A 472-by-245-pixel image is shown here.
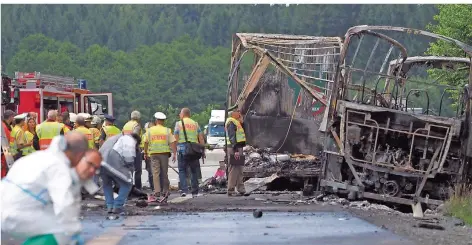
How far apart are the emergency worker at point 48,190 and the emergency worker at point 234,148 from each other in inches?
489

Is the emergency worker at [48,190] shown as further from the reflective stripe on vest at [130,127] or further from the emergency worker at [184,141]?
the emergency worker at [184,141]

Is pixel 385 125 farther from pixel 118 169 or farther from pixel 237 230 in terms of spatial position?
pixel 237 230

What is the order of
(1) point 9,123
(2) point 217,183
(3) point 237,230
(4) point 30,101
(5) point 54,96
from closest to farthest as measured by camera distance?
1. (3) point 237,230
2. (1) point 9,123
3. (2) point 217,183
4. (4) point 30,101
5. (5) point 54,96

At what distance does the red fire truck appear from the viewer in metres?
26.7

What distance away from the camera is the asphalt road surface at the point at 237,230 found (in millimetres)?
11808

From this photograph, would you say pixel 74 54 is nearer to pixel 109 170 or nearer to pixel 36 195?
pixel 109 170

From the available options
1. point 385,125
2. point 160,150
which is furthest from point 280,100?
point 385,125

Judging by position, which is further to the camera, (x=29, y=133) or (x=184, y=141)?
(x=184, y=141)

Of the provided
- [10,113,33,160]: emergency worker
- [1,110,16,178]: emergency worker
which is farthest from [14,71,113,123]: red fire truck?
[10,113,33,160]: emergency worker

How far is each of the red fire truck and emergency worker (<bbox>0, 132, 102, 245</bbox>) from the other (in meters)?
18.5

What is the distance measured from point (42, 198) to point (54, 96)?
21.3m

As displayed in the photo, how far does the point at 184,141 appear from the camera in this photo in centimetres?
1950

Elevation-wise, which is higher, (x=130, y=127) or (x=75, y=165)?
(x=75, y=165)

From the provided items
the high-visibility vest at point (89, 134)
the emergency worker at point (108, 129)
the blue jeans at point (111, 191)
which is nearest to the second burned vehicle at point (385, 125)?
the emergency worker at point (108, 129)
